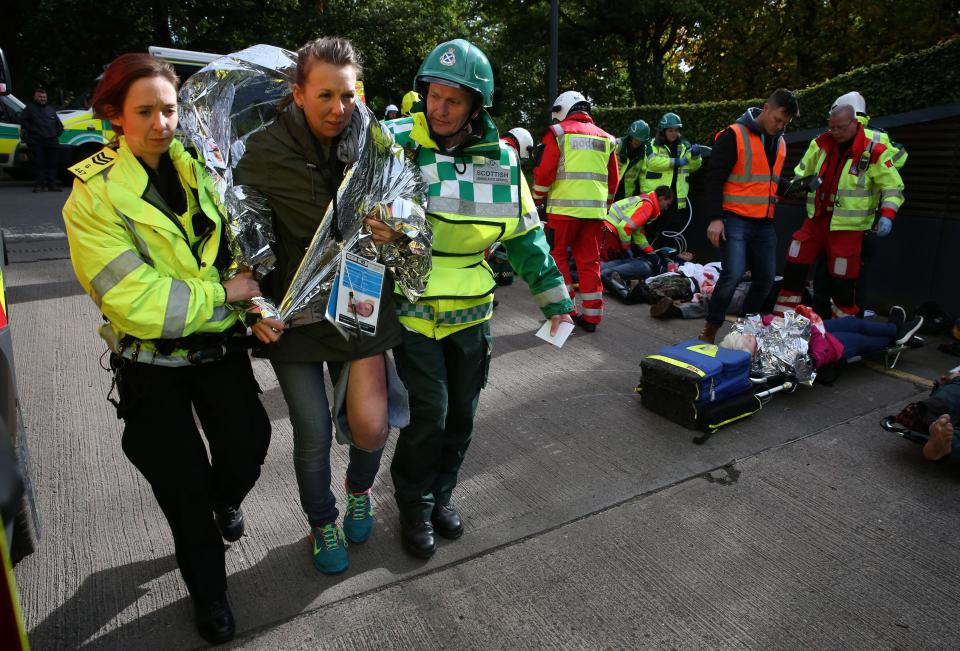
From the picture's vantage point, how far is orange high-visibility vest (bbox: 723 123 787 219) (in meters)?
5.22

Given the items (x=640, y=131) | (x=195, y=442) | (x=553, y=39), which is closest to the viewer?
(x=195, y=442)

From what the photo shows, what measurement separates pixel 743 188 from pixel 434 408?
3697 millimetres

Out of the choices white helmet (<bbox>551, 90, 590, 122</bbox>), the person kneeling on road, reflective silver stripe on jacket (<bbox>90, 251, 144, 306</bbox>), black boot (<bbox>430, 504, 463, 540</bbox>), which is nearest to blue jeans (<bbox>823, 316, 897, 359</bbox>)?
the person kneeling on road

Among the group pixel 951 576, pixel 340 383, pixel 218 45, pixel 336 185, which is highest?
pixel 218 45

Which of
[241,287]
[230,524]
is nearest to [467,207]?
[241,287]

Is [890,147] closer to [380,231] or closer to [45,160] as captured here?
[380,231]

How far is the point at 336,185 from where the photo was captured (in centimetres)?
232

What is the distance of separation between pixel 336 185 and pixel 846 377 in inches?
162

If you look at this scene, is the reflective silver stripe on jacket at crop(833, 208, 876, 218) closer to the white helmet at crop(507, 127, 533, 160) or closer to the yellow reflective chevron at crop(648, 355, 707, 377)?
the yellow reflective chevron at crop(648, 355, 707, 377)

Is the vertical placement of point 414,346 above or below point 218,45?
below

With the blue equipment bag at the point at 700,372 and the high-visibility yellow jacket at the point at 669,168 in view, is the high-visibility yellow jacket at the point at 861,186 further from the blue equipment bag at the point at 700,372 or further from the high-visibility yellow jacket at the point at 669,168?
the high-visibility yellow jacket at the point at 669,168

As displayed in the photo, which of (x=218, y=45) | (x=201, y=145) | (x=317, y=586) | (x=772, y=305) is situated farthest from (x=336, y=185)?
(x=218, y=45)

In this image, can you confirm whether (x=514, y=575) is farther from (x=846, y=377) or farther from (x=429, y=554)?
(x=846, y=377)

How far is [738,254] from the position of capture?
5344mm
